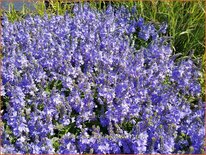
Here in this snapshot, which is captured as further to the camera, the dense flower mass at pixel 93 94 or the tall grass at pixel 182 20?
the tall grass at pixel 182 20

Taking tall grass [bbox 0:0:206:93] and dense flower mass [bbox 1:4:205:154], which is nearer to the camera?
dense flower mass [bbox 1:4:205:154]

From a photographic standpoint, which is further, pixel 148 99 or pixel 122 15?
pixel 122 15

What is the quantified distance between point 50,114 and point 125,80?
0.67 metres

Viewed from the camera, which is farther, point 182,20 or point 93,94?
point 182,20

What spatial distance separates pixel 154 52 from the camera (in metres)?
3.70

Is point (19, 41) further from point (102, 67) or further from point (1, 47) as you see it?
point (102, 67)

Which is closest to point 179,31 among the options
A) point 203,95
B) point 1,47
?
point 203,95

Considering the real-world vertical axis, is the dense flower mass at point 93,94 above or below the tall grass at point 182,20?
below

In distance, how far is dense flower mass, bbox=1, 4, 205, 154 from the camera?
282 centimetres

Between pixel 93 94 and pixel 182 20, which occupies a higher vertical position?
pixel 182 20

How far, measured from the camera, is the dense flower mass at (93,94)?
282 cm

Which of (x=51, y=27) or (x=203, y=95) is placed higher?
(x=51, y=27)

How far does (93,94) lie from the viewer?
10.6 feet

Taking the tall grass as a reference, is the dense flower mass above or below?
below
